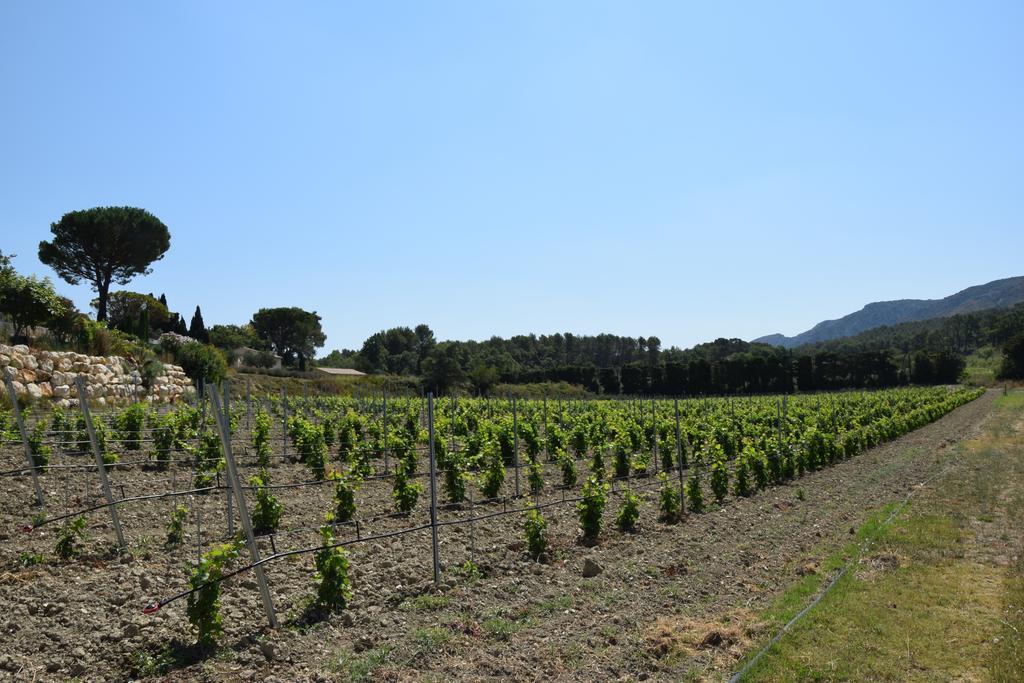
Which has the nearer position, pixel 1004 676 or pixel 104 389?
pixel 1004 676

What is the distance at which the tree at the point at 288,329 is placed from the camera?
75.6m

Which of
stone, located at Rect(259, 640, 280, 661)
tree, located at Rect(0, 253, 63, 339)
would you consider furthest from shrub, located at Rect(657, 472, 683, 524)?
tree, located at Rect(0, 253, 63, 339)

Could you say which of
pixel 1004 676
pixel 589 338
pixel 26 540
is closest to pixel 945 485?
pixel 1004 676

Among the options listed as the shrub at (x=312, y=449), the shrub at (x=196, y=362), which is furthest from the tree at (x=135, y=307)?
the shrub at (x=312, y=449)

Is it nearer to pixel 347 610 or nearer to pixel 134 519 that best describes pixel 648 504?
pixel 347 610

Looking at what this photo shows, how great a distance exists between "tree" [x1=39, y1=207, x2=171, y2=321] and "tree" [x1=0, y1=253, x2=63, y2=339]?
20479mm

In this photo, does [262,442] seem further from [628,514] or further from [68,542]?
[628,514]

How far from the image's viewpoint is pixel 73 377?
17.3 metres

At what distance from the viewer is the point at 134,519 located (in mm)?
7848

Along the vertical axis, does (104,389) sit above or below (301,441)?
above

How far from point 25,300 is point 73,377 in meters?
6.06

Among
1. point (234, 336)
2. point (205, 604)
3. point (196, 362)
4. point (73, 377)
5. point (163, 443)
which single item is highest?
point (234, 336)

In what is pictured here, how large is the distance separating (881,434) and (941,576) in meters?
18.4

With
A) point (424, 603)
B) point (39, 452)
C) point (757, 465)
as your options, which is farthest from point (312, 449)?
point (757, 465)
